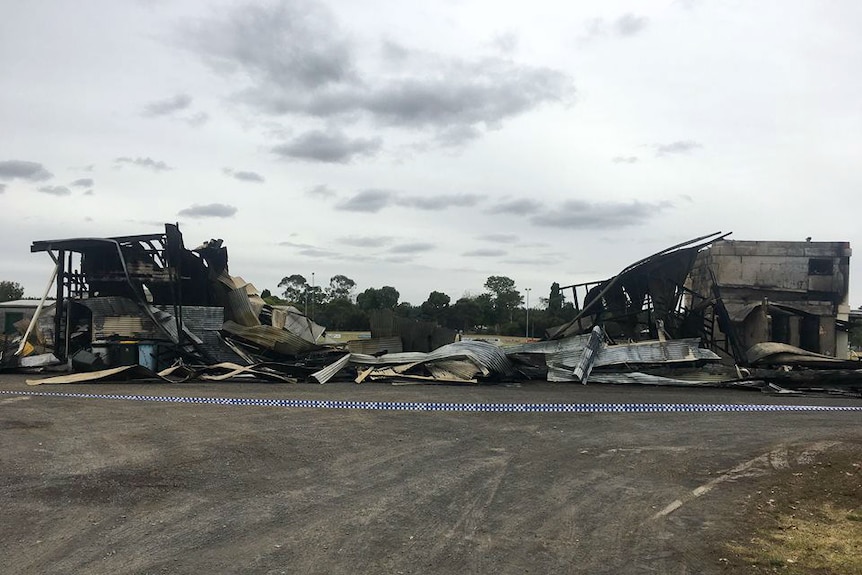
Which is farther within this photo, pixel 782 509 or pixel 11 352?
pixel 11 352

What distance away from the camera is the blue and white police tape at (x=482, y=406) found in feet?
44.1

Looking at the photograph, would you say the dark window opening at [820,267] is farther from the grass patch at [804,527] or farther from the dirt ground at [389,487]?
the grass patch at [804,527]

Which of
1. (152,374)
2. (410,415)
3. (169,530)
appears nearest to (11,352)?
(152,374)

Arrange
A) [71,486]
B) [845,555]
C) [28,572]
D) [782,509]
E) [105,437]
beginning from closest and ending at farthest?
[28,572]
[845,555]
[782,509]
[71,486]
[105,437]

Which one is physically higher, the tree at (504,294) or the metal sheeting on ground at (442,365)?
the tree at (504,294)

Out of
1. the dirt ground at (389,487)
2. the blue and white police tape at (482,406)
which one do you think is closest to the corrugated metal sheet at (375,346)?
the blue and white police tape at (482,406)

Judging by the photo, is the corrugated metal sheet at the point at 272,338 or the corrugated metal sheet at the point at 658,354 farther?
the corrugated metal sheet at the point at 272,338

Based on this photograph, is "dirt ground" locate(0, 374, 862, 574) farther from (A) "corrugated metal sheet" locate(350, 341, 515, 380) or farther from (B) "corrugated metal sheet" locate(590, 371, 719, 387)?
(A) "corrugated metal sheet" locate(350, 341, 515, 380)

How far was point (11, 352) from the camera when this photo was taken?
889 inches

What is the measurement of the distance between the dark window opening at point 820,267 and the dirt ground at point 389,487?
63.1 ft

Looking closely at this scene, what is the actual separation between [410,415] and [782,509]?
731cm

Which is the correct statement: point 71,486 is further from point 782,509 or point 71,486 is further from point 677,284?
point 677,284

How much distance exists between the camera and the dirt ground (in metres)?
4.84

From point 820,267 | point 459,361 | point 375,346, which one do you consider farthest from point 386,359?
point 820,267
